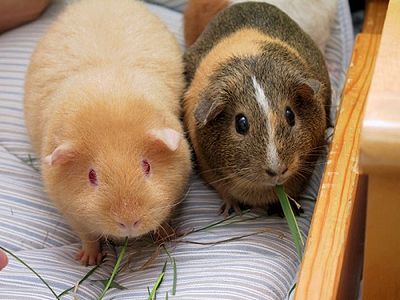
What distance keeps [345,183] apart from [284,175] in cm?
11

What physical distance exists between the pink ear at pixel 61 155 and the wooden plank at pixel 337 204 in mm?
457

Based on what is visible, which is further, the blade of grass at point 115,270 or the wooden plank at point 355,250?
the blade of grass at point 115,270

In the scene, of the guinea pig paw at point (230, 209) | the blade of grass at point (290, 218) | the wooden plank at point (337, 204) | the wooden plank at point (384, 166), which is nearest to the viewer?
the wooden plank at point (384, 166)

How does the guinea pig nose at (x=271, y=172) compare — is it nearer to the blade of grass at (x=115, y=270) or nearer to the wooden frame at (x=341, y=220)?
the wooden frame at (x=341, y=220)

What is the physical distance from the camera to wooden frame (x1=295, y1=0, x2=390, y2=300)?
109cm

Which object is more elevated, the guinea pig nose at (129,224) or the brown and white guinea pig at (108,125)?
the brown and white guinea pig at (108,125)

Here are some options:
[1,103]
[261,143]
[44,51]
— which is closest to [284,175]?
[261,143]

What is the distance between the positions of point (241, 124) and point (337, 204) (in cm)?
25

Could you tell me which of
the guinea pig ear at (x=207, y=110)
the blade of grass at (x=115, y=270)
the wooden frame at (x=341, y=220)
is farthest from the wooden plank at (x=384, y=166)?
the blade of grass at (x=115, y=270)

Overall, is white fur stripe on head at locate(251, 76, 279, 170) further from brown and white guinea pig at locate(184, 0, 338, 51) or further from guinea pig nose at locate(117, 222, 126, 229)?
brown and white guinea pig at locate(184, 0, 338, 51)

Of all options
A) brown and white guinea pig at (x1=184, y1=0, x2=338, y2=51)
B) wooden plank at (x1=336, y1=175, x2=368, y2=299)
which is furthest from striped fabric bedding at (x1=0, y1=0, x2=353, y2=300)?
brown and white guinea pig at (x1=184, y1=0, x2=338, y2=51)

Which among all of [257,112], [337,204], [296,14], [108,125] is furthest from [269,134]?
[296,14]

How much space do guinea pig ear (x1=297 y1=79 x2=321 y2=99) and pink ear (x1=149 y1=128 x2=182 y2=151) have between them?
26cm

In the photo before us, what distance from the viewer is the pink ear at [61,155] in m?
1.28
